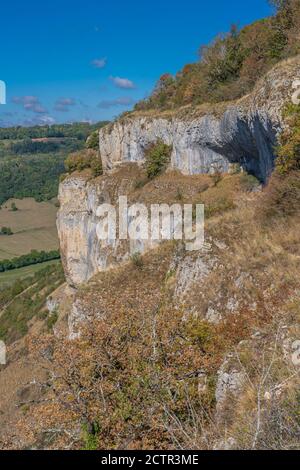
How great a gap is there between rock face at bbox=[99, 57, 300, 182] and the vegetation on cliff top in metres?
Answer: 2.04

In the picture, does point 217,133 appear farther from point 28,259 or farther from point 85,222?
point 28,259

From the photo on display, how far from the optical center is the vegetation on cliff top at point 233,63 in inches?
1028

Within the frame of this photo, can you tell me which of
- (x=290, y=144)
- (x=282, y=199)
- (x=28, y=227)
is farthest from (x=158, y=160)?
(x=28, y=227)

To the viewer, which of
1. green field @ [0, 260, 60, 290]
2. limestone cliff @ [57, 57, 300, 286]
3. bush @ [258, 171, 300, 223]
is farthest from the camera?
green field @ [0, 260, 60, 290]

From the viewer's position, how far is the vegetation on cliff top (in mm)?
26109

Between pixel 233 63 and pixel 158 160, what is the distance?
9795 millimetres

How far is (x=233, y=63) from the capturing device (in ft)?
111

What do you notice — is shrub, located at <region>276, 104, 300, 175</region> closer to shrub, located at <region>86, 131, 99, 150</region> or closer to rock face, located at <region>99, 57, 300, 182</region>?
rock face, located at <region>99, 57, 300, 182</region>

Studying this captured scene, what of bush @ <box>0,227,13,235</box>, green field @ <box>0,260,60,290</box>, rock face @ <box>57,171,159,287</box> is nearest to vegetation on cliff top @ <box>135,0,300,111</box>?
rock face @ <box>57,171,159,287</box>

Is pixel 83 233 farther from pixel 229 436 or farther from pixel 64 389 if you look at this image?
pixel 229 436

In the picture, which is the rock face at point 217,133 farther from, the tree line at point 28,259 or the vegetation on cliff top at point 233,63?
the tree line at point 28,259

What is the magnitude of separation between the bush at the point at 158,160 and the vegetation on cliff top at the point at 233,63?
451 cm
